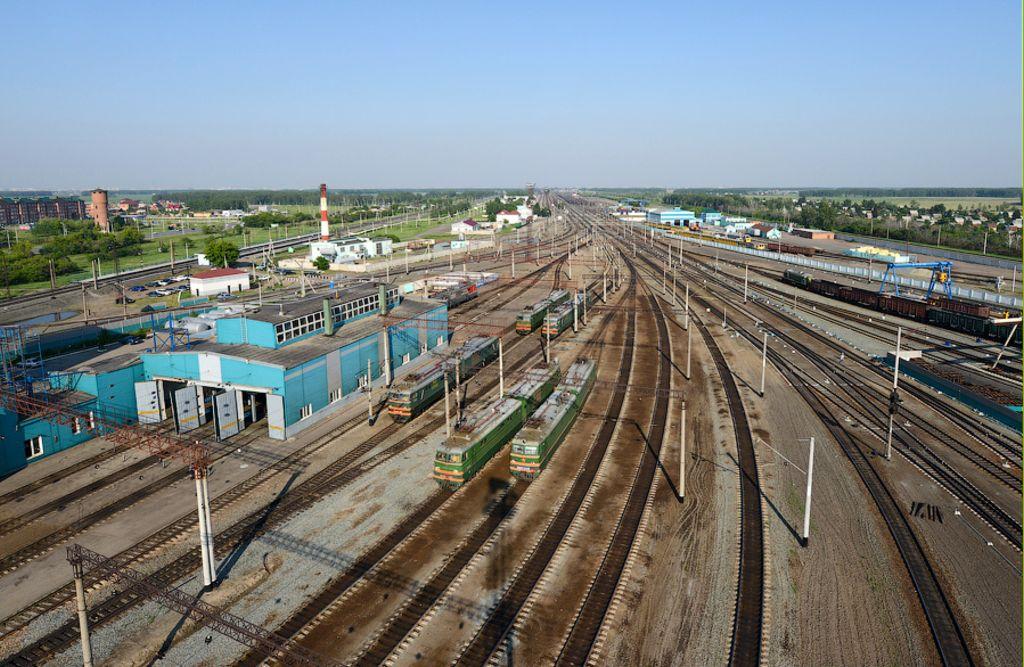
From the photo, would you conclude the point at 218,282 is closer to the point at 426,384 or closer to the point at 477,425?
the point at 426,384

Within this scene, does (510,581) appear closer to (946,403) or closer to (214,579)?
(214,579)

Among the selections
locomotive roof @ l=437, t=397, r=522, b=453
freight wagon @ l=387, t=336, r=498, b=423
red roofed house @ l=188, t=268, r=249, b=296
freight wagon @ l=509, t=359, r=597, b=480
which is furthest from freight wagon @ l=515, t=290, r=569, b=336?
red roofed house @ l=188, t=268, r=249, b=296

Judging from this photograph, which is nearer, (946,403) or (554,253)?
(946,403)

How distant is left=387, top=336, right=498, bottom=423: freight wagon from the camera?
45.5 meters

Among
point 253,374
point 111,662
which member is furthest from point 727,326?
point 111,662

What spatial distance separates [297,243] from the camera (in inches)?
6939

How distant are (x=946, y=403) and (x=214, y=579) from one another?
53.9 meters

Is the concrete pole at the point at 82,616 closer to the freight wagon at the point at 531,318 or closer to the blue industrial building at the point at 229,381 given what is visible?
the blue industrial building at the point at 229,381

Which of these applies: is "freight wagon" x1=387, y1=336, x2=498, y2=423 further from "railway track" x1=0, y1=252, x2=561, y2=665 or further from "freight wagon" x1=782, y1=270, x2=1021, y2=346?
→ "freight wagon" x1=782, y1=270, x2=1021, y2=346

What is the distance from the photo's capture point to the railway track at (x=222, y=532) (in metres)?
24.9

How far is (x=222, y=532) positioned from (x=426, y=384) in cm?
1917

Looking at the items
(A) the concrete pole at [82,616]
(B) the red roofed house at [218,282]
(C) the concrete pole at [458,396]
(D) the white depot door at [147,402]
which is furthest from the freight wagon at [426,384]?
(B) the red roofed house at [218,282]

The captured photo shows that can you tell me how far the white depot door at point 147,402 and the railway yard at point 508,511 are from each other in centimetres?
15

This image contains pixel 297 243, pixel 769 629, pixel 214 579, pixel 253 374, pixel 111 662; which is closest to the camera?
pixel 111 662
